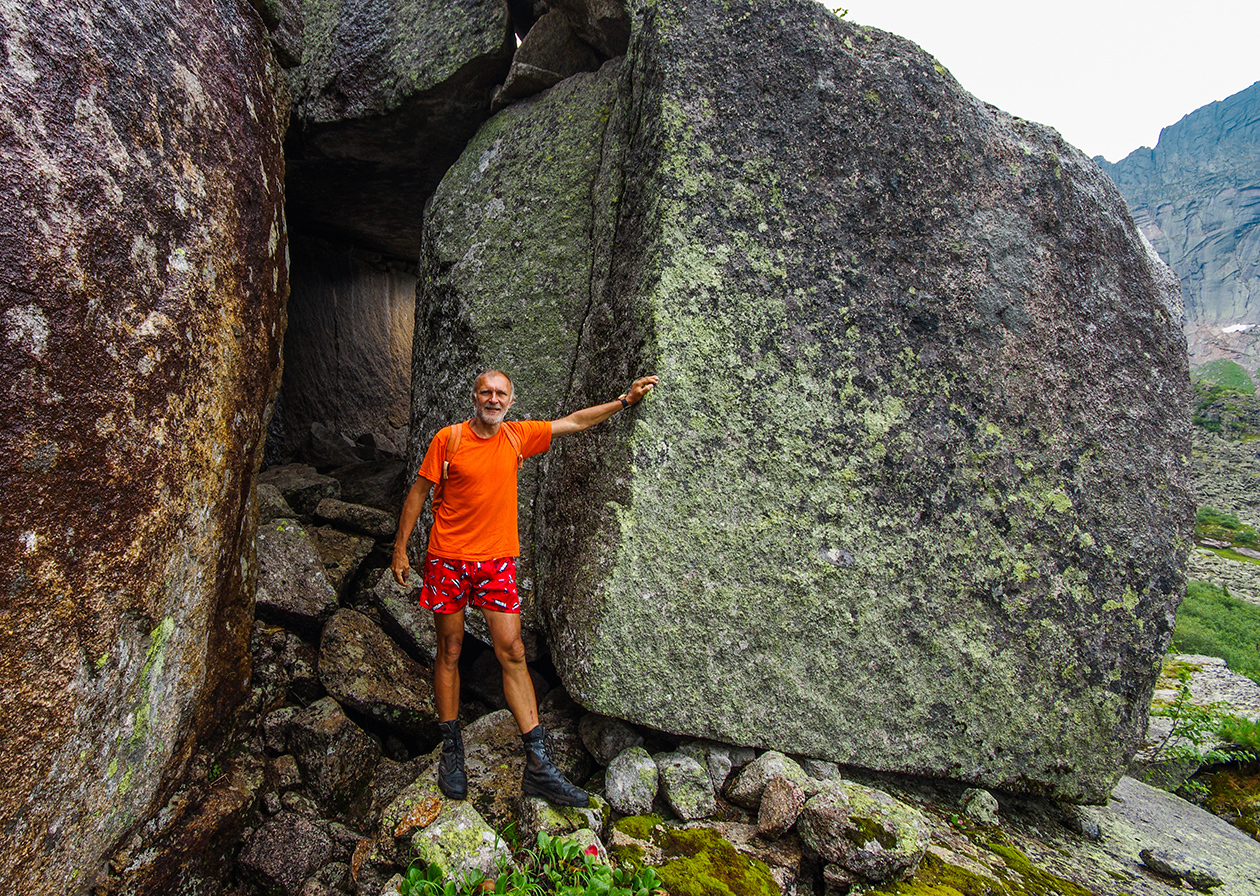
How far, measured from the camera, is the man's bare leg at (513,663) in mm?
3572

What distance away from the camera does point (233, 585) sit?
12.7 feet

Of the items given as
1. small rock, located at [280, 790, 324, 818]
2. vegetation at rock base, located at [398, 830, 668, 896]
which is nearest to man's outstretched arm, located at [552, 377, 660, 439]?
vegetation at rock base, located at [398, 830, 668, 896]

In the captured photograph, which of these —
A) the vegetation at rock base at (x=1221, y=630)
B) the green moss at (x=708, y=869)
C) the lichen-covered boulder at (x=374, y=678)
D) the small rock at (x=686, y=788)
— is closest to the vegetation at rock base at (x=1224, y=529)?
the vegetation at rock base at (x=1221, y=630)

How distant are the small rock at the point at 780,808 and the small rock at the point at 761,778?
42 millimetres

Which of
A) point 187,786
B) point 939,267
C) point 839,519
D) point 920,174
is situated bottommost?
point 187,786

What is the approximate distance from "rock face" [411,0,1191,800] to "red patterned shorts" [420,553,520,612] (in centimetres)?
46

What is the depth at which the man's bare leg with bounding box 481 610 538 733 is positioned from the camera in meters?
3.57

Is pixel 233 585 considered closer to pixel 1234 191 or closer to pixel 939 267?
pixel 939 267

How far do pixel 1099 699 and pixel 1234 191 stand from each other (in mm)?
109704

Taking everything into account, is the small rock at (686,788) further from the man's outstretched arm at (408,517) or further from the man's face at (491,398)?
the man's face at (491,398)

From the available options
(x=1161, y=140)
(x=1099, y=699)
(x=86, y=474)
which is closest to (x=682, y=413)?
(x=86, y=474)

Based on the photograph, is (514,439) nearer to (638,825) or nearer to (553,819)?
(553,819)

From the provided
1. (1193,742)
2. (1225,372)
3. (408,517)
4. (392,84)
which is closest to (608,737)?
(408,517)

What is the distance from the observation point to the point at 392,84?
6.12 m
